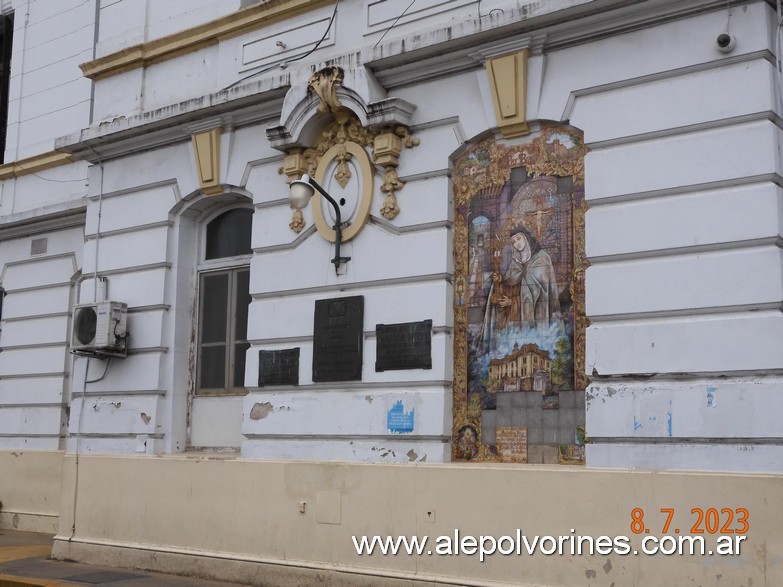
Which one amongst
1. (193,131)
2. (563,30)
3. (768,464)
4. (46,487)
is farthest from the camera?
(46,487)

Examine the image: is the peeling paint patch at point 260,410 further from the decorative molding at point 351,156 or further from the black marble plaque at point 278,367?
the decorative molding at point 351,156

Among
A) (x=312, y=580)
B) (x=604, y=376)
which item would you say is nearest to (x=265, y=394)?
(x=312, y=580)

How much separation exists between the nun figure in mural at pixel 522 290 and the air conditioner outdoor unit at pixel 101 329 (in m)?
5.07

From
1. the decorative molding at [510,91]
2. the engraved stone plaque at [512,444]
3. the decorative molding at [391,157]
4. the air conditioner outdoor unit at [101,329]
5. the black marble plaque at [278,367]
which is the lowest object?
the engraved stone plaque at [512,444]

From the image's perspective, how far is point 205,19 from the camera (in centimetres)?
1214

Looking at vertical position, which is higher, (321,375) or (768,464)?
(321,375)

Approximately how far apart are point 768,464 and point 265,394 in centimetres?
540

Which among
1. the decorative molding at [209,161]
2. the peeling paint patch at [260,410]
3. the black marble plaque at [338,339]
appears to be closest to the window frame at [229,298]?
the decorative molding at [209,161]

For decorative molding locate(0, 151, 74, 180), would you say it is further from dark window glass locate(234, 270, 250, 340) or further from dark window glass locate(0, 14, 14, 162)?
dark window glass locate(234, 270, 250, 340)

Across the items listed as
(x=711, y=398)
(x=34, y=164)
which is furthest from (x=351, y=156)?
(x=34, y=164)

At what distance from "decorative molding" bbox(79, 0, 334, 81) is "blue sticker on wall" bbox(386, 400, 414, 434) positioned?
469 cm

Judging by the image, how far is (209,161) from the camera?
38.1 feet

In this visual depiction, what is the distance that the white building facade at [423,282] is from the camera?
7.86m

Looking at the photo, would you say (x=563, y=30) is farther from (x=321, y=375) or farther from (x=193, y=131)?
(x=193, y=131)
